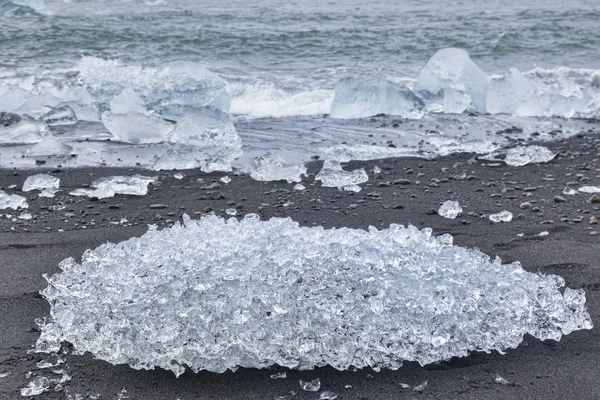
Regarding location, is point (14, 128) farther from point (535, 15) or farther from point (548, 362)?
point (535, 15)

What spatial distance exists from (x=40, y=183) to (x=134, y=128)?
155 cm

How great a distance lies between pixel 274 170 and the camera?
5.18 m

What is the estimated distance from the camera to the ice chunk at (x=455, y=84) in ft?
25.1

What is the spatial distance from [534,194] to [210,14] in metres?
11.2

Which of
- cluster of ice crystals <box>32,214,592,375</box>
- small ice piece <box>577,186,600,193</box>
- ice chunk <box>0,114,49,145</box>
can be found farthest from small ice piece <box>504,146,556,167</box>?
ice chunk <box>0,114,49,145</box>

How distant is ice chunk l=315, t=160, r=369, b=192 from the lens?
16.3ft

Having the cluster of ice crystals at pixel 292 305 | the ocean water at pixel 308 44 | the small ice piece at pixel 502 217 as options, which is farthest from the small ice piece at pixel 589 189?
the cluster of ice crystals at pixel 292 305

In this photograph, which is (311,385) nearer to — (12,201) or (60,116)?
(12,201)

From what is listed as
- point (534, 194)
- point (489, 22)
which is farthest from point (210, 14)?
point (534, 194)

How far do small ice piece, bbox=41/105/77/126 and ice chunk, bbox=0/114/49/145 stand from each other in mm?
506

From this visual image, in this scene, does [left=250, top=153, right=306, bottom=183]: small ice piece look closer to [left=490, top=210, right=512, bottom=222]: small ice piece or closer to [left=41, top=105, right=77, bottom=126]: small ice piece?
[left=490, top=210, right=512, bottom=222]: small ice piece

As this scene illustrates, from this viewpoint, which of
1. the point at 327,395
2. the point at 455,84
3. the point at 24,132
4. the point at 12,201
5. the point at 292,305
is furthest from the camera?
the point at 455,84

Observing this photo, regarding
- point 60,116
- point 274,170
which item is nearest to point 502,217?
point 274,170

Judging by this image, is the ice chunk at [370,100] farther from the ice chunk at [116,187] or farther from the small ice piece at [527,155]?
the ice chunk at [116,187]
